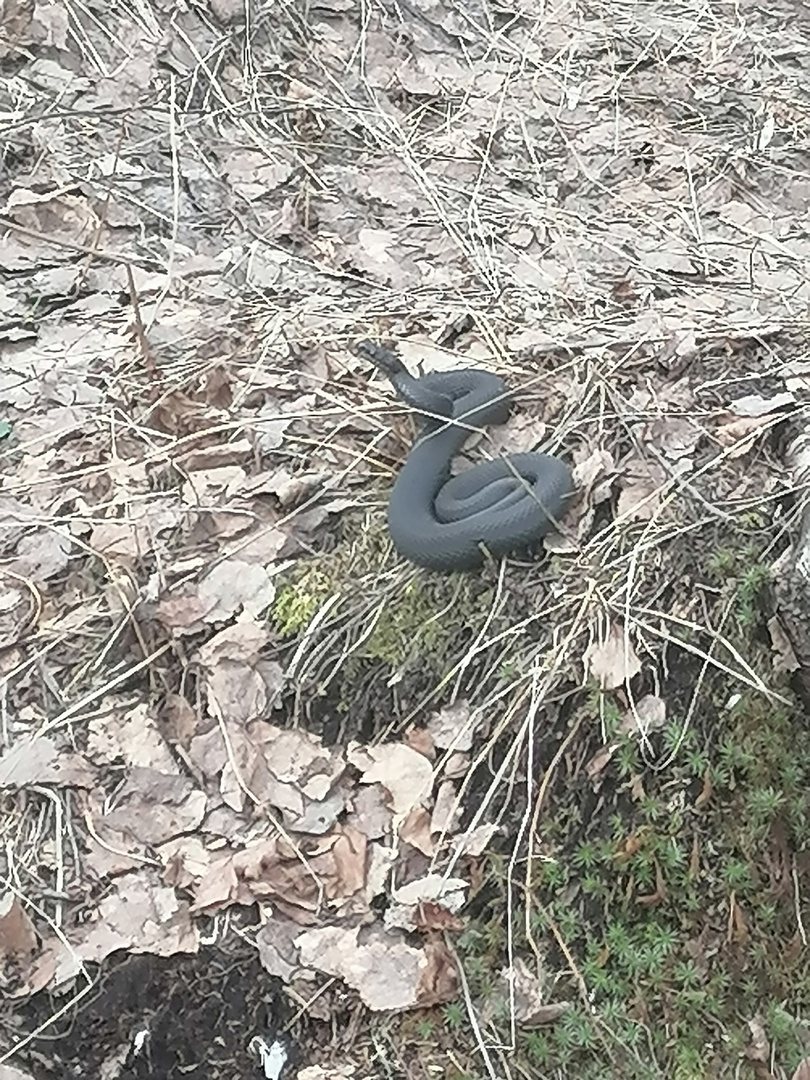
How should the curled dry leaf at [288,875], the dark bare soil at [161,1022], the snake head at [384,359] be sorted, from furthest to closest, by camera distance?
the snake head at [384,359] < the curled dry leaf at [288,875] < the dark bare soil at [161,1022]

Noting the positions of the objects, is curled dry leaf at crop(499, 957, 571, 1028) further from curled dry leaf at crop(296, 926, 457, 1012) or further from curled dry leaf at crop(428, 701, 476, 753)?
curled dry leaf at crop(428, 701, 476, 753)

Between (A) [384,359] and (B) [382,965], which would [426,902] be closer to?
(B) [382,965]

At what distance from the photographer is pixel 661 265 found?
4.09 m

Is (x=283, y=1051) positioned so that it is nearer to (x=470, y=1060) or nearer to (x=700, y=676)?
(x=470, y=1060)

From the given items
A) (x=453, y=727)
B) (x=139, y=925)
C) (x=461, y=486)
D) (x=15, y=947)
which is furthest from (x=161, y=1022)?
(x=461, y=486)

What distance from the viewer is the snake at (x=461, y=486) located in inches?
112

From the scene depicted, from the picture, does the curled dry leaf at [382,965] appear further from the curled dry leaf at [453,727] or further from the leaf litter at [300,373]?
the curled dry leaf at [453,727]

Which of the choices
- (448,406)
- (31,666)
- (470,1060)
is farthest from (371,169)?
(470,1060)

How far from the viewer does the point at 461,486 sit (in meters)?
3.07

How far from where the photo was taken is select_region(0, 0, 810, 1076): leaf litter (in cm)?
264

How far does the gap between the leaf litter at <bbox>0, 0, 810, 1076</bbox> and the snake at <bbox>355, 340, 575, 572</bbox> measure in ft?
0.28

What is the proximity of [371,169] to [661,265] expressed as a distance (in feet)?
3.90

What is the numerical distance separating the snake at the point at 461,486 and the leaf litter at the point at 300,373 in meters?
0.09

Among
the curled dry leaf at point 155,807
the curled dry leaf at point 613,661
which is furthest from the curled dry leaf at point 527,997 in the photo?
the curled dry leaf at point 155,807
